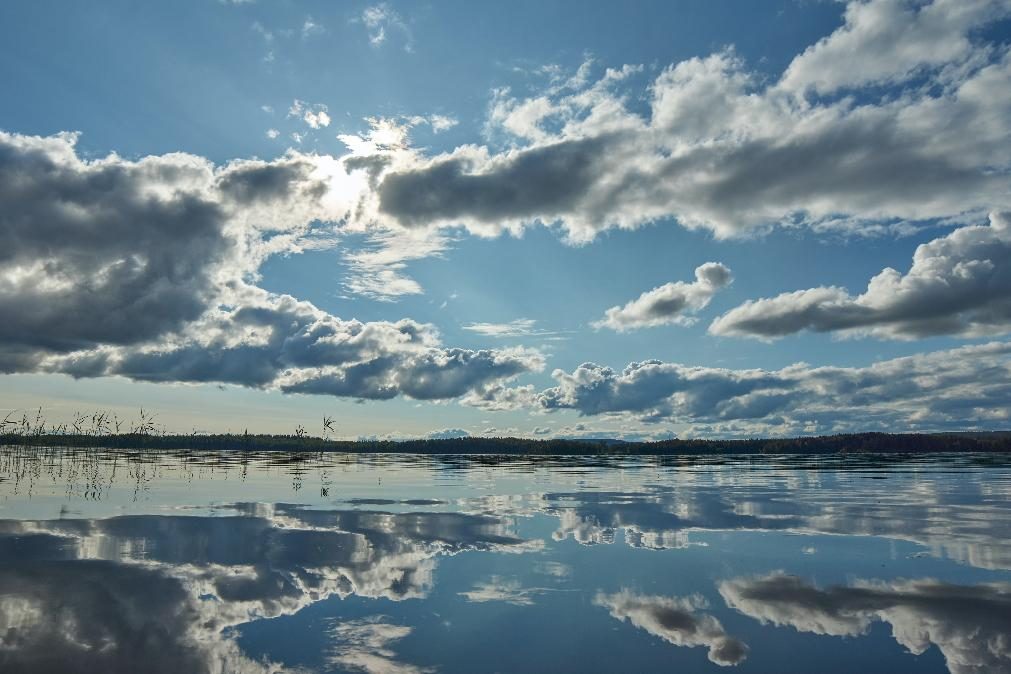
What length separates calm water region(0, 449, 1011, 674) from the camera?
1218 cm

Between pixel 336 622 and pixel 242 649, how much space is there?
2.15 metres

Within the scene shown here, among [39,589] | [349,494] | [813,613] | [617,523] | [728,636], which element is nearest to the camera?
[728,636]

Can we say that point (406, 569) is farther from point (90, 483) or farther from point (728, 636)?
point (90, 483)

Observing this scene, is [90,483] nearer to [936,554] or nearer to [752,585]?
[752,585]

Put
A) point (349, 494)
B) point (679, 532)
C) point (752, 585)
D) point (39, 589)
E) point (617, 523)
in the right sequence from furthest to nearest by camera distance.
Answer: point (349, 494)
point (617, 523)
point (679, 532)
point (752, 585)
point (39, 589)

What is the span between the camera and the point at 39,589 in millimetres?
16297

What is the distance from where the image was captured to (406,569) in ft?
63.0

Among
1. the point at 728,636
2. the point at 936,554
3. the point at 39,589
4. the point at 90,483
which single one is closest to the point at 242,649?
the point at 39,589

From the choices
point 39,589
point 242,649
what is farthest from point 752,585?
point 39,589

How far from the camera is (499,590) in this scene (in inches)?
660

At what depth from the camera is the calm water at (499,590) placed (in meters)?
12.2

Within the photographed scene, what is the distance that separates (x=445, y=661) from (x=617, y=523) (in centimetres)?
1802

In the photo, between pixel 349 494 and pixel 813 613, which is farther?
pixel 349 494

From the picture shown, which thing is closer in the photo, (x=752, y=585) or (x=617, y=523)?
(x=752, y=585)
